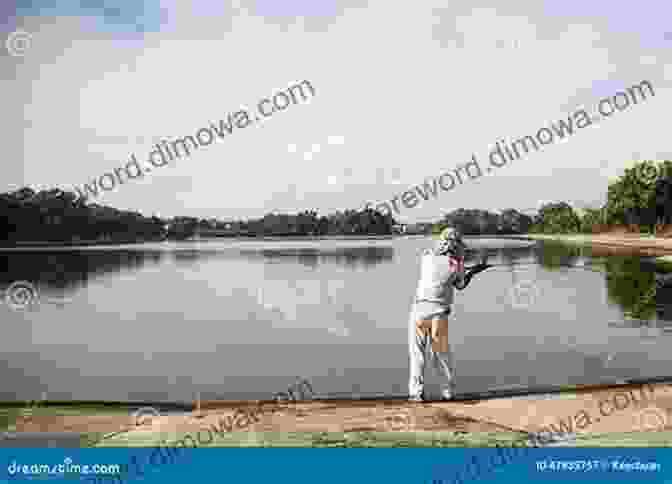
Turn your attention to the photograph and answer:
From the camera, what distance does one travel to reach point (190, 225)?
1164 centimetres

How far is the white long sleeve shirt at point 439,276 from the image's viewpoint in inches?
244

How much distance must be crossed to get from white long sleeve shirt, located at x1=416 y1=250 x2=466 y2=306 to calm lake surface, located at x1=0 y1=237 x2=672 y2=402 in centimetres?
285

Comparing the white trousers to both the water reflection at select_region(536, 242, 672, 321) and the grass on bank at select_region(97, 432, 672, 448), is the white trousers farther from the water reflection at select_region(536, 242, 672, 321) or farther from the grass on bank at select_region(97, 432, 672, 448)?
the water reflection at select_region(536, 242, 672, 321)

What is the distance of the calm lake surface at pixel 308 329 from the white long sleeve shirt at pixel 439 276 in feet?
9.35

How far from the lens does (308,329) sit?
13.6 m

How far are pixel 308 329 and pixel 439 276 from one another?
7.70 meters

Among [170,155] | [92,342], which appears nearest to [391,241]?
[170,155]

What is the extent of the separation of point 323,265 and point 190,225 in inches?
502

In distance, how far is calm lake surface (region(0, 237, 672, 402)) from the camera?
30.8ft

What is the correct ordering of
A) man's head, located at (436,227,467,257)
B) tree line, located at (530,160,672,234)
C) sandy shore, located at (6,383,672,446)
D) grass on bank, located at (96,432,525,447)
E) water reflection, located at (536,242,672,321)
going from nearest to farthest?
grass on bank, located at (96,432,525,447) → sandy shore, located at (6,383,672,446) → man's head, located at (436,227,467,257) → tree line, located at (530,160,672,234) → water reflection, located at (536,242,672,321)

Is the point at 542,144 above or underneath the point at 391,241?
above

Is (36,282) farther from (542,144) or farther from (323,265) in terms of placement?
(542,144)

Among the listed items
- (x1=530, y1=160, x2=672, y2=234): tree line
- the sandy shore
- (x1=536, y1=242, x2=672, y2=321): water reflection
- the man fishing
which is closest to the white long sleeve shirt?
the man fishing

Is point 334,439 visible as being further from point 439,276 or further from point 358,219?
point 358,219
